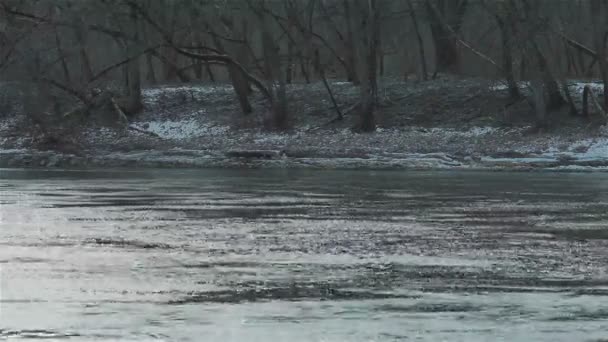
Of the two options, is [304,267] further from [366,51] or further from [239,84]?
[239,84]

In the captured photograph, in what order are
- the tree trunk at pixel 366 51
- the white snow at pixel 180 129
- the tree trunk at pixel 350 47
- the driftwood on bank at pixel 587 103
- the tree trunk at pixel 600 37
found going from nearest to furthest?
1. the driftwood on bank at pixel 587 103
2. the tree trunk at pixel 600 37
3. the tree trunk at pixel 366 51
4. the tree trunk at pixel 350 47
5. the white snow at pixel 180 129

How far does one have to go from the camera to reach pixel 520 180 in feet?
96.4

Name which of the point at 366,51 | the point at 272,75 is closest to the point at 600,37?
the point at 366,51

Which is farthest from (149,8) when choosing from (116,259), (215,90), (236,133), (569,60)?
(116,259)

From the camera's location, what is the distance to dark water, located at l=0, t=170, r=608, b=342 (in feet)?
29.5

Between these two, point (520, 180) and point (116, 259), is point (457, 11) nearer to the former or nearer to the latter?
point (520, 180)

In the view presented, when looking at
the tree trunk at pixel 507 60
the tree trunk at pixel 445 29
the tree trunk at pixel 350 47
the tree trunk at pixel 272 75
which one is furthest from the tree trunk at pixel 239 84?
the tree trunk at pixel 507 60

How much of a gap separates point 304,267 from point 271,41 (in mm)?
33410

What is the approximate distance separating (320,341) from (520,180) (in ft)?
71.6

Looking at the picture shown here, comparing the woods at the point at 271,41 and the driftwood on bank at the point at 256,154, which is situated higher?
the woods at the point at 271,41

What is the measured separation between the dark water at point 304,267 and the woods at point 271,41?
2021 cm

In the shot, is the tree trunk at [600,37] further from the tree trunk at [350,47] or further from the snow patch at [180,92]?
the snow patch at [180,92]

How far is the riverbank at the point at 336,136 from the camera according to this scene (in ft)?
123

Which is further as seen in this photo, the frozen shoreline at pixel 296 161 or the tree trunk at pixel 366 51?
the tree trunk at pixel 366 51
